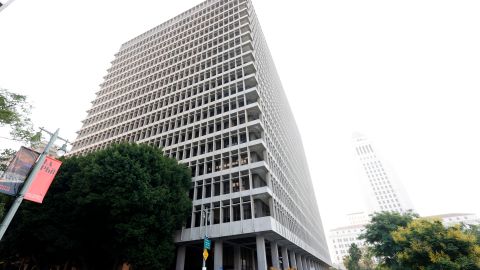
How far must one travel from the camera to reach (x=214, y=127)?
36.2 metres

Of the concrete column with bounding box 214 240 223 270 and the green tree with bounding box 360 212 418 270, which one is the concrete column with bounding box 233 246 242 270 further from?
the green tree with bounding box 360 212 418 270

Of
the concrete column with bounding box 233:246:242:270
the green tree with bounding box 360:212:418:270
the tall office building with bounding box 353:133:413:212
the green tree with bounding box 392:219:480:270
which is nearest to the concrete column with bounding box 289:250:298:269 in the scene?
the concrete column with bounding box 233:246:242:270

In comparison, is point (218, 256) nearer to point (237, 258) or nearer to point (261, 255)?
point (261, 255)

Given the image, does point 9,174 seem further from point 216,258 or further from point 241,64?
point 241,64

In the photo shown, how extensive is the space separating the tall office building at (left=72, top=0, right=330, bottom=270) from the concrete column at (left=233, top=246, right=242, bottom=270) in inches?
4.9

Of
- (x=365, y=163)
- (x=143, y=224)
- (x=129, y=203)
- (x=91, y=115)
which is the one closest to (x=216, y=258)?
(x=143, y=224)

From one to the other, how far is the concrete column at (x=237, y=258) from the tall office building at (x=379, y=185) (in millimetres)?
142259

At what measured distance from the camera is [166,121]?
41.5 meters

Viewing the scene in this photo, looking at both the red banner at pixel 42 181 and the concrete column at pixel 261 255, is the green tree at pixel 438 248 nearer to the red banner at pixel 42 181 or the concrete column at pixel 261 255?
the concrete column at pixel 261 255

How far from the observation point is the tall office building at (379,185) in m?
147

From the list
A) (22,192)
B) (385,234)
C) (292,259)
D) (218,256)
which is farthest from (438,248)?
(22,192)

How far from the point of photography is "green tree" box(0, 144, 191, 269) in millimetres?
22344

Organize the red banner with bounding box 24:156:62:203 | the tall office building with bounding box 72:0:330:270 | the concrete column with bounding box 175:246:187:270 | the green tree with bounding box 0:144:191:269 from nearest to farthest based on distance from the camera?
the red banner with bounding box 24:156:62:203 < the green tree with bounding box 0:144:191:269 < the concrete column with bounding box 175:246:187:270 < the tall office building with bounding box 72:0:330:270

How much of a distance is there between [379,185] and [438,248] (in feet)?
522
